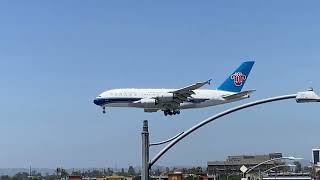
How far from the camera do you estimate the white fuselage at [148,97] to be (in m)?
85.4

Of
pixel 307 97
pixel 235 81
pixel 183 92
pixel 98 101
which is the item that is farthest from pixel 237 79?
pixel 307 97

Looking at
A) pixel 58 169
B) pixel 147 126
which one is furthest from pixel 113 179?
pixel 147 126

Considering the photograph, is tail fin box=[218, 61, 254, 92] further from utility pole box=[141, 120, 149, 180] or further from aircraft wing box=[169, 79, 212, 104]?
utility pole box=[141, 120, 149, 180]

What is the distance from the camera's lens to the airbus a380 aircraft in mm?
84062

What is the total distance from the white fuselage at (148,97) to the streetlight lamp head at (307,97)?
52.7m

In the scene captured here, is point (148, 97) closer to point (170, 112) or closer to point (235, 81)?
point (170, 112)

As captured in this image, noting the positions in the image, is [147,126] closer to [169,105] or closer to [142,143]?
[142,143]

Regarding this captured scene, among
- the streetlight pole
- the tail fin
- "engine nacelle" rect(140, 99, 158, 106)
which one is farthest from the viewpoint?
the tail fin

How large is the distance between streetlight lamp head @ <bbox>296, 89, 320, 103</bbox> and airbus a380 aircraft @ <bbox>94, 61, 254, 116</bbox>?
1944 inches

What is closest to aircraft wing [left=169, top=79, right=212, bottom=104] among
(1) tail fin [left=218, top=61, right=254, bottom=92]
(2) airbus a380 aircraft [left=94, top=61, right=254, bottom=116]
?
(2) airbus a380 aircraft [left=94, top=61, right=254, bottom=116]

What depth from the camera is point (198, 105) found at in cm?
9012

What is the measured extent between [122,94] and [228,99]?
15.4 metres

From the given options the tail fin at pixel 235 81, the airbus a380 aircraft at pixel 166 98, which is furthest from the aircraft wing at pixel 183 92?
the tail fin at pixel 235 81

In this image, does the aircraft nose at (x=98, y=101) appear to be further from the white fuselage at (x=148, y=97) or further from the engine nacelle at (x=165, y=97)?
the engine nacelle at (x=165, y=97)
